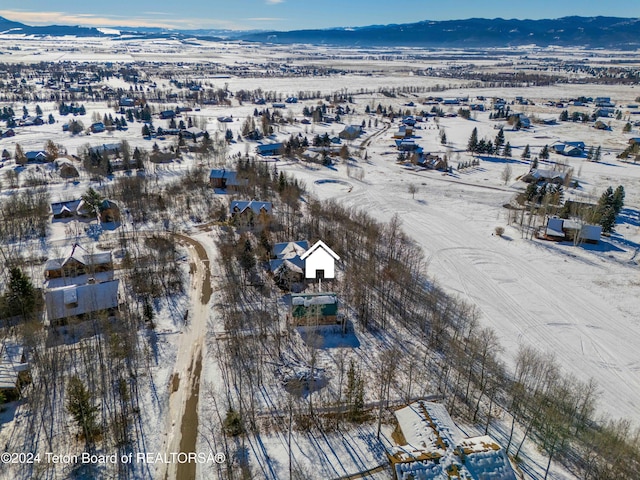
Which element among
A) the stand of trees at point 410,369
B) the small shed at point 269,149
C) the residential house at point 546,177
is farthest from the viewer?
the small shed at point 269,149

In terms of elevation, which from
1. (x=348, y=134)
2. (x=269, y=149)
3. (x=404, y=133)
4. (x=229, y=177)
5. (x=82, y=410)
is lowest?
(x=82, y=410)

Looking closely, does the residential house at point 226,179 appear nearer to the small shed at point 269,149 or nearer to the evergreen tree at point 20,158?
the small shed at point 269,149

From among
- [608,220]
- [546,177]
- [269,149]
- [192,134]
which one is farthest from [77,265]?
[546,177]

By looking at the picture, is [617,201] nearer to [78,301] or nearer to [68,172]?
[78,301]

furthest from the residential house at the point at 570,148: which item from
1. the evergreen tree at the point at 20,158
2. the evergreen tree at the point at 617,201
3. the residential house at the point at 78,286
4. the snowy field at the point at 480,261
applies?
the evergreen tree at the point at 20,158

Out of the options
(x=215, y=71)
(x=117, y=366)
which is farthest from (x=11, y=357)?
(x=215, y=71)

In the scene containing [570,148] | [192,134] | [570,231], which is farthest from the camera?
[192,134]

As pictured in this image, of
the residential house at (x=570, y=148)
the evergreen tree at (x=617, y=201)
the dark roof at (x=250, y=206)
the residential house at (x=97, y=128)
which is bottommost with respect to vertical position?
the dark roof at (x=250, y=206)
